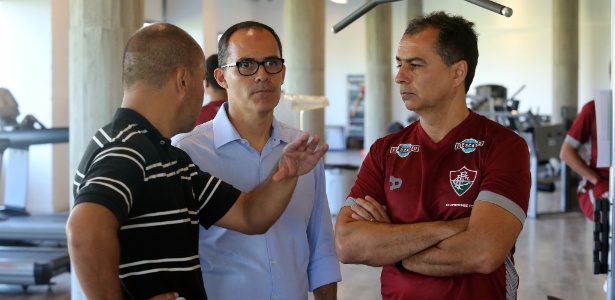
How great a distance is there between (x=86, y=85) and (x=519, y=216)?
3.45 meters

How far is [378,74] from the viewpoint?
19531 millimetres

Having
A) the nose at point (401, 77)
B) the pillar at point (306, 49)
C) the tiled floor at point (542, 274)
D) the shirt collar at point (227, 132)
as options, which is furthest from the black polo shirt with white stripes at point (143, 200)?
the pillar at point (306, 49)

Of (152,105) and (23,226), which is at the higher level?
(152,105)

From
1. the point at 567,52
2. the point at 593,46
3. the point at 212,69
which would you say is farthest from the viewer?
the point at 593,46

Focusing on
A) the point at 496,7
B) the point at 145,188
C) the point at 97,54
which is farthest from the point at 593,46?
the point at 145,188

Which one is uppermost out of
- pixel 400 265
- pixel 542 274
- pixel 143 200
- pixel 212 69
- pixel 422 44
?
pixel 212 69

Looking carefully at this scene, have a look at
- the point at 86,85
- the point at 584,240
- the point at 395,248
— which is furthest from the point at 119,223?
the point at 584,240

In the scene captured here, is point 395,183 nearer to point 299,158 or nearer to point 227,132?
point 299,158

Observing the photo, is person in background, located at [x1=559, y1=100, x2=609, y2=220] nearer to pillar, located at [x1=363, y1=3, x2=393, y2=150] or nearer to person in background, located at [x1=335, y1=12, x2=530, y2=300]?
person in background, located at [x1=335, y1=12, x2=530, y2=300]

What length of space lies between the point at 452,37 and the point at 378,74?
1707 centimetres

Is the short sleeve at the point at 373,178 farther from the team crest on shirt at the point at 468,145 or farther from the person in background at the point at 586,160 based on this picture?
the person in background at the point at 586,160

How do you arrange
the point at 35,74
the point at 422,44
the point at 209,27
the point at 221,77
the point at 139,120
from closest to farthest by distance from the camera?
the point at 139,120 < the point at 422,44 < the point at 221,77 < the point at 35,74 < the point at 209,27

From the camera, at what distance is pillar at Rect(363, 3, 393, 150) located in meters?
19.4

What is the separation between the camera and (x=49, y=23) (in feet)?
37.9
